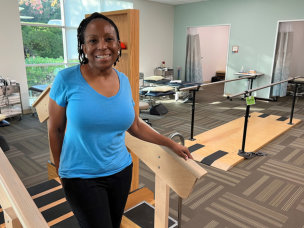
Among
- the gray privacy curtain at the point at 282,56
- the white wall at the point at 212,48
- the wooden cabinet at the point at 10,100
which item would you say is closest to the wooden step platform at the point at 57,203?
Answer: the wooden cabinet at the point at 10,100

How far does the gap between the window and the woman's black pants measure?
17.7 ft

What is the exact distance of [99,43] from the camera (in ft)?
3.51

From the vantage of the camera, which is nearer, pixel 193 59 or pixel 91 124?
pixel 91 124

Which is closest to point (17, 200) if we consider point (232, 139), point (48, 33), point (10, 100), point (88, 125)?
point (88, 125)

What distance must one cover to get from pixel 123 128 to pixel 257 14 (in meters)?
6.94

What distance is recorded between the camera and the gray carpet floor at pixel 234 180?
231cm

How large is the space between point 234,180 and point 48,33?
5201 millimetres

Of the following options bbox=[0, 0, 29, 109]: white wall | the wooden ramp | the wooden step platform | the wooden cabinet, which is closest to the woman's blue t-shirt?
the wooden step platform

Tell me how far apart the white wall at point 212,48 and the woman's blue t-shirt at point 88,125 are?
9.18 metres

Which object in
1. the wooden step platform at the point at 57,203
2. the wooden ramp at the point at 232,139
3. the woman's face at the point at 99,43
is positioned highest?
the woman's face at the point at 99,43

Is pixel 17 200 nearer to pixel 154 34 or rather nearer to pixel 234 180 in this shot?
pixel 234 180

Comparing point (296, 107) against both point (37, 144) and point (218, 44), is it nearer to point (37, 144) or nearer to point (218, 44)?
point (218, 44)

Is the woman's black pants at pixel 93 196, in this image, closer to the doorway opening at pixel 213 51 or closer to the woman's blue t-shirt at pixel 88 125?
the woman's blue t-shirt at pixel 88 125

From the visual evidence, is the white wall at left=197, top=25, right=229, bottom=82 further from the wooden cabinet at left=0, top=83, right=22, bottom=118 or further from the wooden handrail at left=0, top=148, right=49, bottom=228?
the wooden handrail at left=0, top=148, right=49, bottom=228
